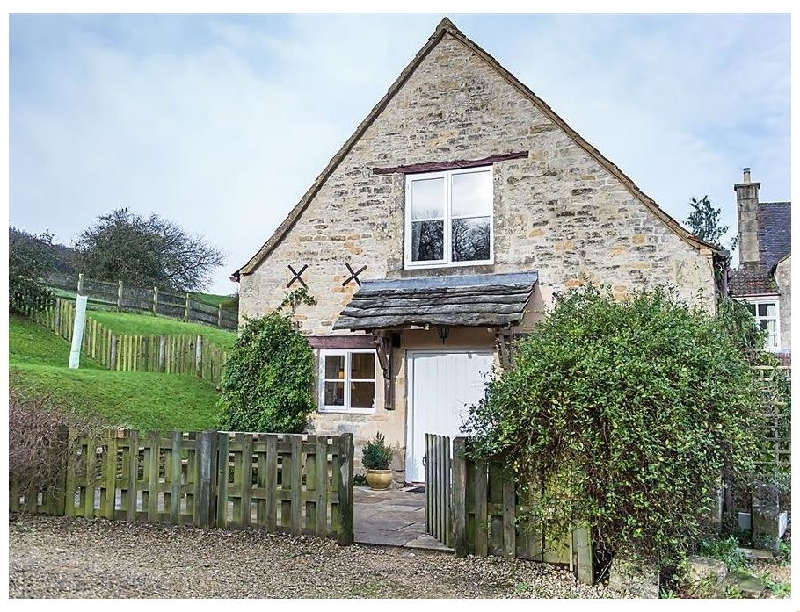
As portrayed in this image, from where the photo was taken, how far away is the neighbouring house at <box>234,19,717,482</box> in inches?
362

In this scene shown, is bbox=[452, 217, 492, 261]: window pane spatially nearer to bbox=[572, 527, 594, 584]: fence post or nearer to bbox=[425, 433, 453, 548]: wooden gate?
bbox=[425, 433, 453, 548]: wooden gate

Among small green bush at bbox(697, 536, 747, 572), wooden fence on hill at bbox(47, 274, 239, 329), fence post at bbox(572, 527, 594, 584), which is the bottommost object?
small green bush at bbox(697, 536, 747, 572)

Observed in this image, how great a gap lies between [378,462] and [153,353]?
645cm

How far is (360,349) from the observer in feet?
33.6

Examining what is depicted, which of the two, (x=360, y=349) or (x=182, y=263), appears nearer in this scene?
(x=360, y=349)

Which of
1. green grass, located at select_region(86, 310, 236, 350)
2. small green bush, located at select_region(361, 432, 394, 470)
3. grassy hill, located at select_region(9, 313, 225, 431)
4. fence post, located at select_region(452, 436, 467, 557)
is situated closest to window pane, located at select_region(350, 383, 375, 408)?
small green bush, located at select_region(361, 432, 394, 470)

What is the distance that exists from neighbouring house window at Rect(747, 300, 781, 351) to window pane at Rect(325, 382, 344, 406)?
513cm

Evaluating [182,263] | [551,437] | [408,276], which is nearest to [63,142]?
[408,276]

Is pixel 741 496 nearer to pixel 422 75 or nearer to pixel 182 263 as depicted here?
pixel 422 75

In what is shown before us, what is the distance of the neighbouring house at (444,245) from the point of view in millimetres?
9195

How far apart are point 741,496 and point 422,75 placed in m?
6.28

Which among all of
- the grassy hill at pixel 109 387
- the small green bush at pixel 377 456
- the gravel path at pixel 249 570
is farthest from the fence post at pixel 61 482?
the small green bush at pixel 377 456

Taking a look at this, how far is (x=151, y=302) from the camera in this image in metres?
17.5

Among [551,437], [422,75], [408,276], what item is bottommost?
[551,437]
